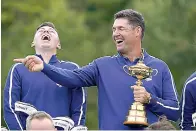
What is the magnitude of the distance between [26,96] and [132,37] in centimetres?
121

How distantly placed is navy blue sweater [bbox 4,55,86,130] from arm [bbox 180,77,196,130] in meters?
1.07

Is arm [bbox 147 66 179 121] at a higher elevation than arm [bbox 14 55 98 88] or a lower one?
lower

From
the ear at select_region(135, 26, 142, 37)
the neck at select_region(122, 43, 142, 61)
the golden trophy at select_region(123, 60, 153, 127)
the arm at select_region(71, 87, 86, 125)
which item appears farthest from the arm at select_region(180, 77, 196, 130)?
the arm at select_region(71, 87, 86, 125)

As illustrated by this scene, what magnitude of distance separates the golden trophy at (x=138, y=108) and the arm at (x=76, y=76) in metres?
0.45

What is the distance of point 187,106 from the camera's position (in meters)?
11.2

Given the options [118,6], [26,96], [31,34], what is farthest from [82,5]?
[26,96]

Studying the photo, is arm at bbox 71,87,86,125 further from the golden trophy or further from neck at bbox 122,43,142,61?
the golden trophy

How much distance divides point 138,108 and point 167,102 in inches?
14.8

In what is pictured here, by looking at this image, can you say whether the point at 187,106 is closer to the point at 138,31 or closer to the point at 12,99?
the point at 138,31

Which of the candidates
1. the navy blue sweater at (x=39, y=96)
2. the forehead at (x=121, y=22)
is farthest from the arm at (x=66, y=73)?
the forehead at (x=121, y=22)

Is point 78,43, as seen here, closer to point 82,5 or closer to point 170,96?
point 82,5

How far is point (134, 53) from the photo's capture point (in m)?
11.3

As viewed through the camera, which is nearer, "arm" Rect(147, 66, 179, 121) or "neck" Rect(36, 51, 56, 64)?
"arm" Rect(147, 66, 179, 121)

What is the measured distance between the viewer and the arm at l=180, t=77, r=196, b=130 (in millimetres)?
11164
